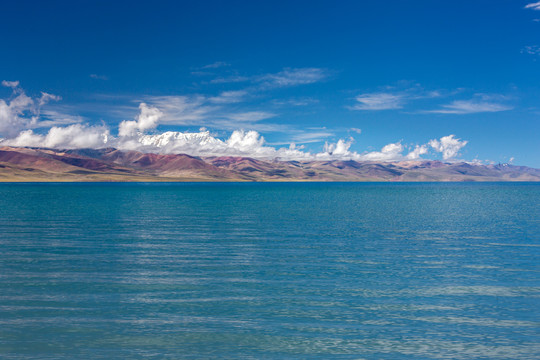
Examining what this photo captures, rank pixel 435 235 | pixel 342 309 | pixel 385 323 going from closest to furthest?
pixel 385 323
pixel 342 309
pixel 435 235

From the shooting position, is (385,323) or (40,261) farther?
(40,261)

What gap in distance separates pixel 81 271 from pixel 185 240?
16507mm

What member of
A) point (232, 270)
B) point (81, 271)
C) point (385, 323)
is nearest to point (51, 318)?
point (81, 271)

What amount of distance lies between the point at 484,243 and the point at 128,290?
3563 cm

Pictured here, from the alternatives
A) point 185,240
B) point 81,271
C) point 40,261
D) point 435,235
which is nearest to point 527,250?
point 435,235

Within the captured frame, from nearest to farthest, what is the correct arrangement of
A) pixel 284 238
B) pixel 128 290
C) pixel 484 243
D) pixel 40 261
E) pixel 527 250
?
1. pixel 128 290
2. pixel 40 261
3. pixel 527 250
4. pixel 484 243
5. pixel 284 238

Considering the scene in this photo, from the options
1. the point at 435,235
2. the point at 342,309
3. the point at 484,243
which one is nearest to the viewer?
the point at 342,309

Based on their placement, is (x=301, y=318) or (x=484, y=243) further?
(x=484, y=243)

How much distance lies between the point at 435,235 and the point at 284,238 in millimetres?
18034

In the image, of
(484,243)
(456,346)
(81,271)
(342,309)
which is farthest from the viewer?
(484,243)

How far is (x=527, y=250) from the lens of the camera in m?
39.9

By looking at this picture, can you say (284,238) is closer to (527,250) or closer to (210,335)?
(527,250)

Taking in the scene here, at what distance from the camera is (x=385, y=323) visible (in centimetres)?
1948

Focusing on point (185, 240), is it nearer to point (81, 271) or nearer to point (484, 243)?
point (81, 271)
